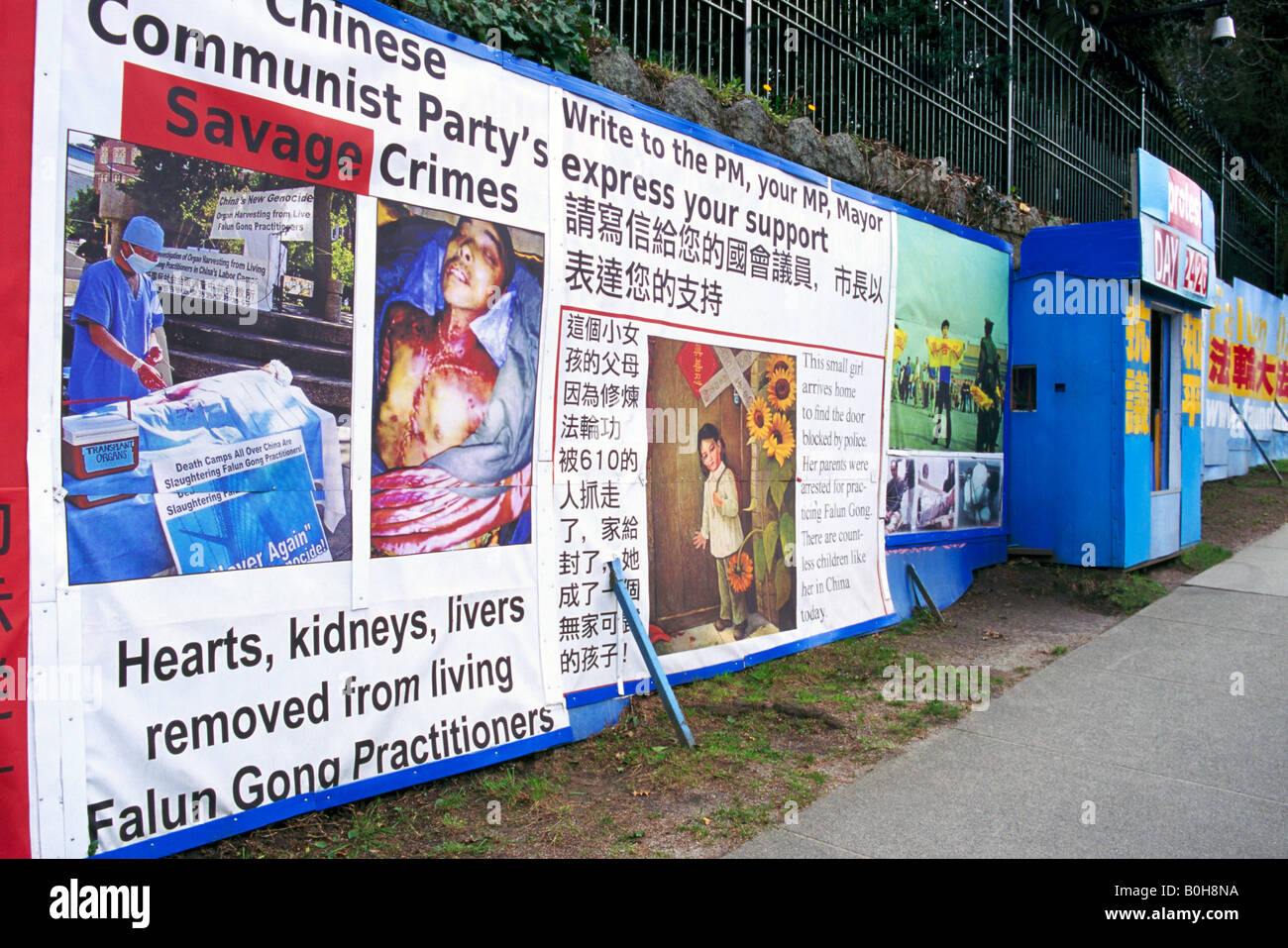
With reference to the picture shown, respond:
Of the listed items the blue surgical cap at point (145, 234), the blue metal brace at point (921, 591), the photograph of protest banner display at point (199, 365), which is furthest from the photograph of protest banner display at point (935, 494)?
the blue surgical cap at point (145, 234)

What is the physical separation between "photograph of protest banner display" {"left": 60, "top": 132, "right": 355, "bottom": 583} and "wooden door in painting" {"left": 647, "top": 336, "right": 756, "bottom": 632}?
6.00 feet

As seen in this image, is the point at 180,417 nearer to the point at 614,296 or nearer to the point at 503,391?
the point at 503,391

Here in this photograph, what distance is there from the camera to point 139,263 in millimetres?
3180

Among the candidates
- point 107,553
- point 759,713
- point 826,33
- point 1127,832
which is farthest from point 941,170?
point 107,553

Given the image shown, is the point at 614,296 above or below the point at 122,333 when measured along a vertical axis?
above

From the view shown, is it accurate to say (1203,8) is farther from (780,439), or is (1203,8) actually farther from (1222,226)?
(780,439)

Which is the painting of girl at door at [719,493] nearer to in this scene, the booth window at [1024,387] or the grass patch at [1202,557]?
the booth window at [1024,387]

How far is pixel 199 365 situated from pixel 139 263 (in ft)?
1.25

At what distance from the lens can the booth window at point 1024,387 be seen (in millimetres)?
8430

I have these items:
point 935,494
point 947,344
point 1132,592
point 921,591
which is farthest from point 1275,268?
point 921,591

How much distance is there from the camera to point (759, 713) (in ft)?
16.6

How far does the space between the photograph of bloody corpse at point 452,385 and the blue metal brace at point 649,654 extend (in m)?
0.60

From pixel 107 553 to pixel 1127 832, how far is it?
3.95m

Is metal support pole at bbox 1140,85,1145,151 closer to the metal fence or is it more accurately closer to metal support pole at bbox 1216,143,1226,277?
the metal fence
